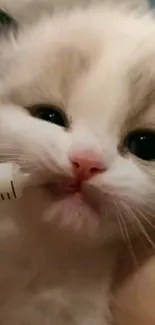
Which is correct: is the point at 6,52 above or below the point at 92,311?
above

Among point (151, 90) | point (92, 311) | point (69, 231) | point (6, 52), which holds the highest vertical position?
point (6, 52)

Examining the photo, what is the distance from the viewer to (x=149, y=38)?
0.66 meters

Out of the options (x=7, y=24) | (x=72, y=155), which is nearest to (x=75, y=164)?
(x=72, y=155)

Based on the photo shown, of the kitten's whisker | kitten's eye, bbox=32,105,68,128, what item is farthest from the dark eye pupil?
the kitten's whisker

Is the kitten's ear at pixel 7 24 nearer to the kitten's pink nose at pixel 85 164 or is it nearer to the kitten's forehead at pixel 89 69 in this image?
the kitten's forehead at pixel 89 69

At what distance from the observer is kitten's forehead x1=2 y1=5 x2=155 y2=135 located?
60 cm

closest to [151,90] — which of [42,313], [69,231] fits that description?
[69,231]

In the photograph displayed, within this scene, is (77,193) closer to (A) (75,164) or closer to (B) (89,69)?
(A) (75,164)

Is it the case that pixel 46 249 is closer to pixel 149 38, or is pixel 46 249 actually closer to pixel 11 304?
pixel 11 304

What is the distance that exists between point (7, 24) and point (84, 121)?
0.71ft

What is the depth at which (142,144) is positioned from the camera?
610mm

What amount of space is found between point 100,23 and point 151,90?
12 centimetres

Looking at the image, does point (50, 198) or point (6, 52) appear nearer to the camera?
point (50, 198)

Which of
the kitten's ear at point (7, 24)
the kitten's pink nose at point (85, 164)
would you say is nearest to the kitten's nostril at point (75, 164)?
the kitten's pink nose at point (85, 164)
